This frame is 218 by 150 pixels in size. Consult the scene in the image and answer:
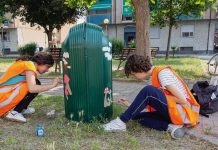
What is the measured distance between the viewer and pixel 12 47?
37.5 m

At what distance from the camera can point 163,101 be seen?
3141 mm

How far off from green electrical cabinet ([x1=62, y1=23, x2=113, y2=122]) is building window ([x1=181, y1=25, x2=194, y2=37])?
28594 millimetres

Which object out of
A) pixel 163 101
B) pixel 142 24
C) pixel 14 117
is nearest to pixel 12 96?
pixel 14 117

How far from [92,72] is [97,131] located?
2.46 feet

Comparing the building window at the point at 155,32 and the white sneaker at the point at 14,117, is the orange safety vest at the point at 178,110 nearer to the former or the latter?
the white sneaker at the point at 14,117

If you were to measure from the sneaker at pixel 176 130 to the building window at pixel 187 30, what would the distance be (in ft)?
94.7

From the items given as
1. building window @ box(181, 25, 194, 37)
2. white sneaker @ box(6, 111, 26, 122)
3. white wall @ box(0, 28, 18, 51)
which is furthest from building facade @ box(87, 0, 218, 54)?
white sneaker @ box(6, 111, 26, 122)

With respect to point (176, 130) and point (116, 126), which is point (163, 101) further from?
point (116, 126)

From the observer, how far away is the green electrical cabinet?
3473mm

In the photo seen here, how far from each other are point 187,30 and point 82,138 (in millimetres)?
29431

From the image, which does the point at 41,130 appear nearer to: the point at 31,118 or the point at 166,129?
the point at 31,118

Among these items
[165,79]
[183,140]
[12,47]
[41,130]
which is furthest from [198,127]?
[12,47]

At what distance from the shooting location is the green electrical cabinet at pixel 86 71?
347 cm

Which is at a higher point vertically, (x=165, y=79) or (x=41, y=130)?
(x=165, y=79)
